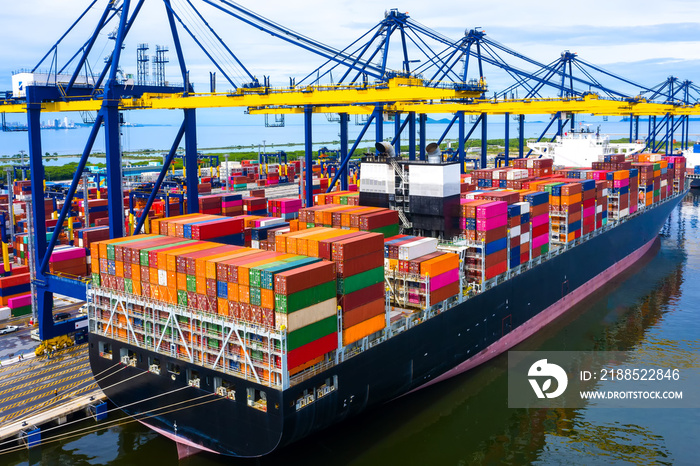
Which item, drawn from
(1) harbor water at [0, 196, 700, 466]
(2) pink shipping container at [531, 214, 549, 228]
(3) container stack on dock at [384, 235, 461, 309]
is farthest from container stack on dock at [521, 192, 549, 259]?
(3) container stack on dock at [384, 235, 461, 309]

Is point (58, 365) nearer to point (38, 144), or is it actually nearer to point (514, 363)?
point (38, 144)

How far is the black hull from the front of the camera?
871 inches

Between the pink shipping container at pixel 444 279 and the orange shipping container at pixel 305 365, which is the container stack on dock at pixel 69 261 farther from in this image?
the pink shipping container at pixel 444 279

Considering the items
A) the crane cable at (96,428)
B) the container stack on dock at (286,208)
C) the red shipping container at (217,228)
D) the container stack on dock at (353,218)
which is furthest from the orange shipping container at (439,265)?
the container stack on dock at (286,208)

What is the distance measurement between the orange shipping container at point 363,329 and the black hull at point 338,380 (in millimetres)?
770

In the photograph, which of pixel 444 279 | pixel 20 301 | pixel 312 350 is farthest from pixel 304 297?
pixel 20 301

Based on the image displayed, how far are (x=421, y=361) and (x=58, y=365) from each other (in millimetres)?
17851

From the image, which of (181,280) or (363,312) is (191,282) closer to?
(181,280)

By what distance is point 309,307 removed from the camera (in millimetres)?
22031

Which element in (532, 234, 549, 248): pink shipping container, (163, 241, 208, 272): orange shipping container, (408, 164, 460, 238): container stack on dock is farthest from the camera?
(532, 234, 549, 248): pink shipping container

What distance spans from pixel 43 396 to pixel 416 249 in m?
17.6

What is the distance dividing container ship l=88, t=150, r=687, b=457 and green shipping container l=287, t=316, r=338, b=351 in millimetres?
62

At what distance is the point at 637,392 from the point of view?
98.0ft

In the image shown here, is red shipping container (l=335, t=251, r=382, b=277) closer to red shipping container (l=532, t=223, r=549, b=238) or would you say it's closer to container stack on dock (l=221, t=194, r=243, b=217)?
red shipping container (l=532, t=223, r=549, b=238)
